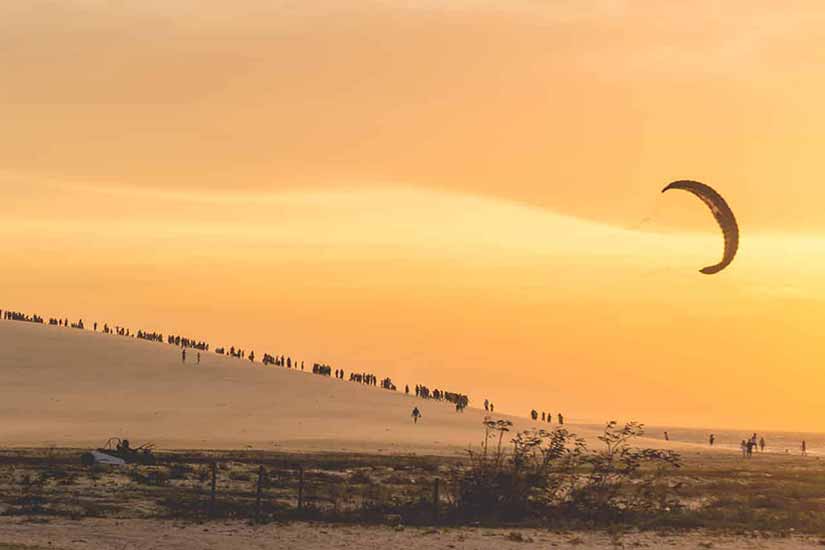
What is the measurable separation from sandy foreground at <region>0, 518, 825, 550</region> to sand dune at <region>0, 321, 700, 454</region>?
35731mm

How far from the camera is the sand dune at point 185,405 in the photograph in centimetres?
7806

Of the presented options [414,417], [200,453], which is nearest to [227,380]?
[414,417]

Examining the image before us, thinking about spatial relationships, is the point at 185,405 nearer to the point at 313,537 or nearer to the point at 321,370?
the point at 321,370

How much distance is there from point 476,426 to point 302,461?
4322cm

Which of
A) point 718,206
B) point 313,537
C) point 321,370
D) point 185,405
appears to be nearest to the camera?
point 313,537

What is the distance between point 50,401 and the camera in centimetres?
9381

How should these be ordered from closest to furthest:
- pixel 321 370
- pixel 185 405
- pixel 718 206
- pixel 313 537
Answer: pixel 313 537
pixel 718 206
pixel 185 405
pixel 321 370

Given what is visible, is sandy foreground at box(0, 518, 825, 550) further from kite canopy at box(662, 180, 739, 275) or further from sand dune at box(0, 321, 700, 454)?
sand dune at box(0, 321, 700, 454)

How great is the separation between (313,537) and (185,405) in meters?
64.6

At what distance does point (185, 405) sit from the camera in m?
95.2

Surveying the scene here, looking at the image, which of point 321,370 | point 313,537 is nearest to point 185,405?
point 321,370

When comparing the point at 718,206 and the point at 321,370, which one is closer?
the point at 718,206

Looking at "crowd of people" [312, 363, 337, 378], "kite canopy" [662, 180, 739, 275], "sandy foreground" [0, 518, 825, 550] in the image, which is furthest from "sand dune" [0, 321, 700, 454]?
"kite canopy" [662, 180, 739, 275]

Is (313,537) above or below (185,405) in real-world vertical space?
below
